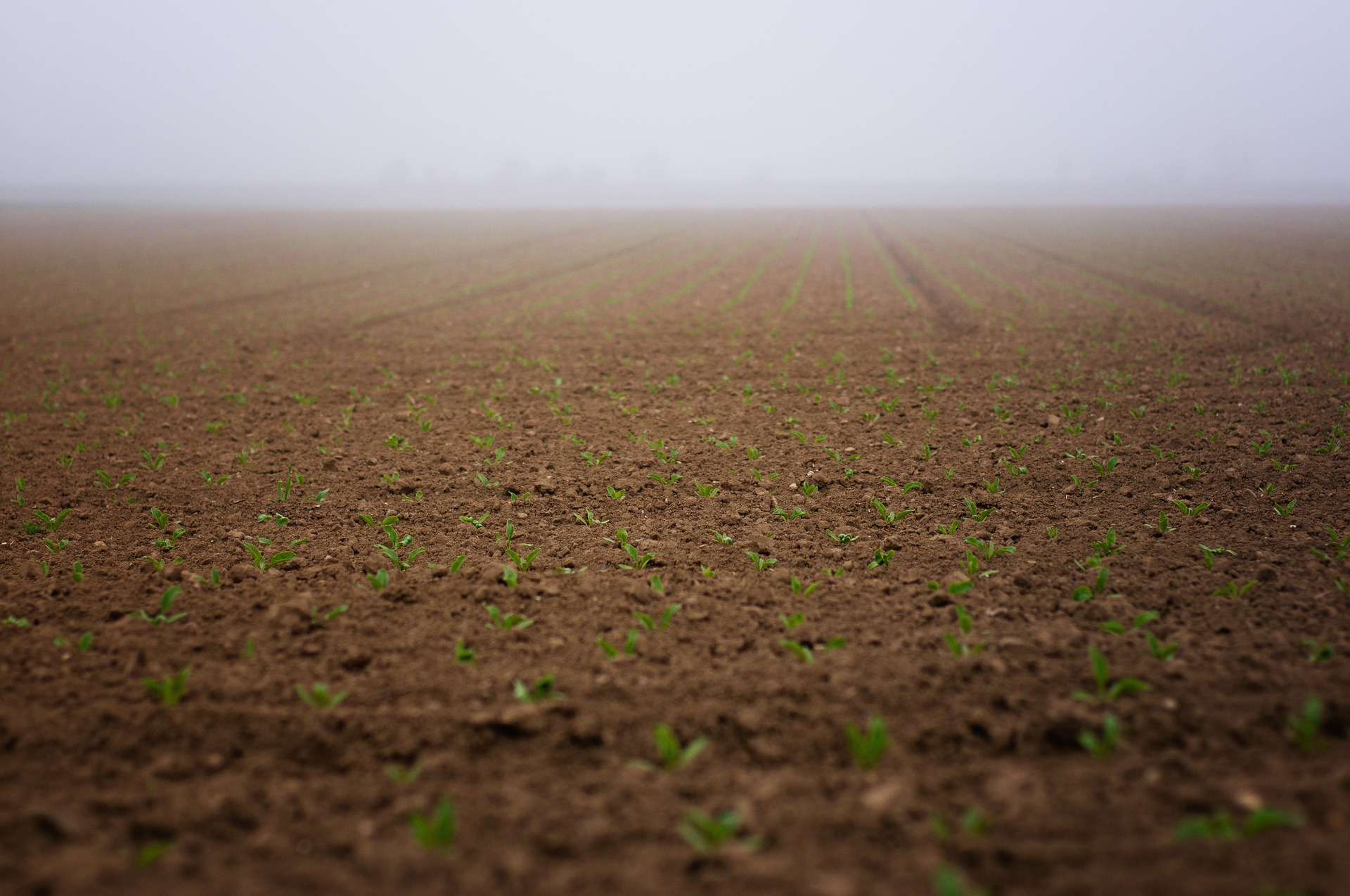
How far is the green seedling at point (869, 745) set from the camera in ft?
10.4

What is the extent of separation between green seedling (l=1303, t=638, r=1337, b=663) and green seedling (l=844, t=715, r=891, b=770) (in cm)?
273

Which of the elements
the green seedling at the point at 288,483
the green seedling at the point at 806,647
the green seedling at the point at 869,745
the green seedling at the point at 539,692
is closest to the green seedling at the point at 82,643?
the green seedling at the point at 288,483

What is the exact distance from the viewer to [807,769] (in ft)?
10.5

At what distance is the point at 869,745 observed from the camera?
322 cm

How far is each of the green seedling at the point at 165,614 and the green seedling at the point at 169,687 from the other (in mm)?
774

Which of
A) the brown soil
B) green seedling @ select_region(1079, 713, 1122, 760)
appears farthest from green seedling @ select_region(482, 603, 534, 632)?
green seedling @ select_region(1079, 713, 1122, 760)

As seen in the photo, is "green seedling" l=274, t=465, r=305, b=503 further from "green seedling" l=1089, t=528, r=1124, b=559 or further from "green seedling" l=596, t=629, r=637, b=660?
"green seedling" l=1089, t=528, r=1124, b=559

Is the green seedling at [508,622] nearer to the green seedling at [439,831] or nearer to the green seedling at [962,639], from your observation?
the green seedling at [439,831]

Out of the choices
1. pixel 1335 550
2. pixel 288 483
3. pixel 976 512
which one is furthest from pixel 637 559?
pixel 1335 550

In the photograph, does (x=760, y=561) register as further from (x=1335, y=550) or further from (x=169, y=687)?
(x=1335, y=550)

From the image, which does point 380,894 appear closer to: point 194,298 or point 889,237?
point 194,298

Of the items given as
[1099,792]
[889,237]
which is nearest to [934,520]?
[1099,792]

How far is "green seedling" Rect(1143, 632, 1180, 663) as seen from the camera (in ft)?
13.0

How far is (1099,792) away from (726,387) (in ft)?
25.7
